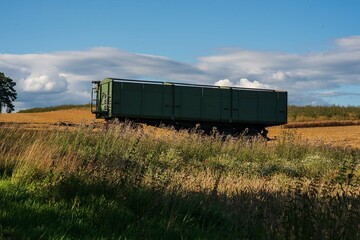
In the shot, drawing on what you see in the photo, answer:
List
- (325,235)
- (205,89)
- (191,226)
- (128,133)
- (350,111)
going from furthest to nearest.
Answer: (350,111), (205,89), (128,133), (191,226), (325,235)

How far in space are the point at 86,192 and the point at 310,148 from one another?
11543 mm

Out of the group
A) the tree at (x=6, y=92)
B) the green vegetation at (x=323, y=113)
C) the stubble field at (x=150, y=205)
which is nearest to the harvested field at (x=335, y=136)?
the green vegetation at (x=323, y=113)

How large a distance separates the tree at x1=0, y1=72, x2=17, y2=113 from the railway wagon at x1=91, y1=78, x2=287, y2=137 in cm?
4902

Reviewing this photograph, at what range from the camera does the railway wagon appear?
24828 mm

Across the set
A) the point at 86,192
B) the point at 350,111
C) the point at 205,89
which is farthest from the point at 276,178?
the point at 350,111

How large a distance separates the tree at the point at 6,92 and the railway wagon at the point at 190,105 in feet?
161

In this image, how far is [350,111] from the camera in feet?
163

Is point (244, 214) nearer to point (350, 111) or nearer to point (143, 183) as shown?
point (143, 183)

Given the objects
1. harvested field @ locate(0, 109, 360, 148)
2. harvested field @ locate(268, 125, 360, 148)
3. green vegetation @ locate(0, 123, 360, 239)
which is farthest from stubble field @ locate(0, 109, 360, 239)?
harvested field @ locate(268, 125, 360, 148)

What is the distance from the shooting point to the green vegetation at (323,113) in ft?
156

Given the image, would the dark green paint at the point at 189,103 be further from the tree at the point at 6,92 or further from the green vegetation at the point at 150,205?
the tree at the point at 6,92

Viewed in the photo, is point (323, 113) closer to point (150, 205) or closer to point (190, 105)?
point (190, 105)

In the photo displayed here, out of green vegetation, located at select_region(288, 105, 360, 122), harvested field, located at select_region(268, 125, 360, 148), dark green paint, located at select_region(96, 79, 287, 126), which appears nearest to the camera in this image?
harvested field, located at select_region(268, 125, 360, 148)

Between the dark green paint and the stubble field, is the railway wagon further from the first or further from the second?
the stubble field
